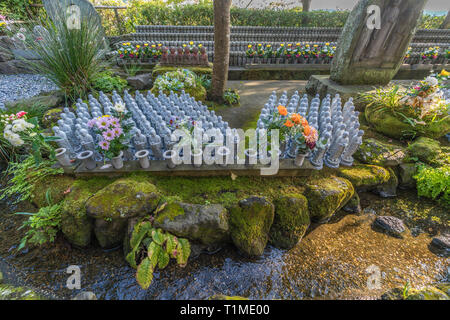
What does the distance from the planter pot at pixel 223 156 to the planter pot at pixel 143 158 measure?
87 centimetres

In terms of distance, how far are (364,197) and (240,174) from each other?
6.45ft

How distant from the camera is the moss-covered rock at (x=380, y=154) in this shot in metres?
2.96

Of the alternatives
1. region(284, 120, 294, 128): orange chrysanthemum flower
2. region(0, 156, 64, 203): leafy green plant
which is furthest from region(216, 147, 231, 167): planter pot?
region(0, 156, 64, 203): leafy green plant

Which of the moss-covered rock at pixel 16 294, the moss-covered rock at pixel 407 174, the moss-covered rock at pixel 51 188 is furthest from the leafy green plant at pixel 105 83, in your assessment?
the moss-covered rock at pixel 407 174

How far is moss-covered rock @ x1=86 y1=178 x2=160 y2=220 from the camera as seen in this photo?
203 centimetres

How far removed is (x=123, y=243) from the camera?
221 centimetres

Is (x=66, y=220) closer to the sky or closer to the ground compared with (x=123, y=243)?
closer to the sky

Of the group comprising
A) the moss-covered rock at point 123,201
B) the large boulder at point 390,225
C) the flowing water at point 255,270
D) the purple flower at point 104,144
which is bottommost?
the flowing water at point 255,270

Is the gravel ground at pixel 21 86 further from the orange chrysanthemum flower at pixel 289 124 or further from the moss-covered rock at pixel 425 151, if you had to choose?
the moss-covered rock at pixel 425 151

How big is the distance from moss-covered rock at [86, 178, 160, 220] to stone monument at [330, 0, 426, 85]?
4.89 metres

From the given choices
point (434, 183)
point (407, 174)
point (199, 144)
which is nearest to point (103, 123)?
point (199, 144)

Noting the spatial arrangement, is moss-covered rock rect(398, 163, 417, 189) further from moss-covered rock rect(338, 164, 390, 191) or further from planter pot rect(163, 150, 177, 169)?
planter pot rect(163, 150, 177, 169)
